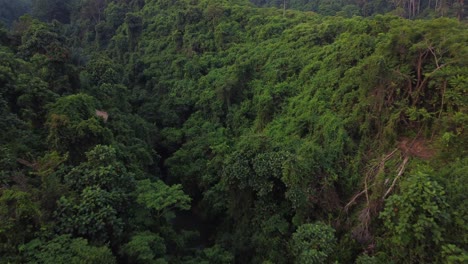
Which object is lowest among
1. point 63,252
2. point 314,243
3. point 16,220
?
point 314,243

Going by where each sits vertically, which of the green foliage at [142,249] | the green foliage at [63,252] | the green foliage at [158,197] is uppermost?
the green foliage at [63,252]

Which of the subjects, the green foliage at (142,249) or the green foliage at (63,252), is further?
the green foliage at (142,249)

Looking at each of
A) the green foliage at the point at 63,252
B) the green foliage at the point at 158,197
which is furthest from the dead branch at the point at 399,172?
the green foliage at the point at 63,252

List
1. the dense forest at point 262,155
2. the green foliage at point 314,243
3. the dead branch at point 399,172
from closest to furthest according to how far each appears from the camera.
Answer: the dense forest at point 262,155
the green foliage at point 314,243
the dead branch at point 399,172

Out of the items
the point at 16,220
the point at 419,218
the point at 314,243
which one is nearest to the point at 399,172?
the point at 419,218

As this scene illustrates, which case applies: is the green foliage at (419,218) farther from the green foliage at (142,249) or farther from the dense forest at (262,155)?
the green foliage at (142,249)

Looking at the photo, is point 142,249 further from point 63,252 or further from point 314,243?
point 314,243

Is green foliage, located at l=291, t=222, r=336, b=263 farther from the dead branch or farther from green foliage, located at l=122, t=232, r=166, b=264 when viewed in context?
green foliage, located at l=122, t=232, r=166, b=264

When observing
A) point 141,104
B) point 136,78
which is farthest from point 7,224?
point 136,78

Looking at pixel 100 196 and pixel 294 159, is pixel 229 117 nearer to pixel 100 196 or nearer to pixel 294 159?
pixel 294 159

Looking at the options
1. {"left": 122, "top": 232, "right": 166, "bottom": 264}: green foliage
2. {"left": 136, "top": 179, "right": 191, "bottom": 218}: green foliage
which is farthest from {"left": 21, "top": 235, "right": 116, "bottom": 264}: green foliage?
{"left": 136, "top": 179, "right": 191, "bottom": 218}: green foliage
